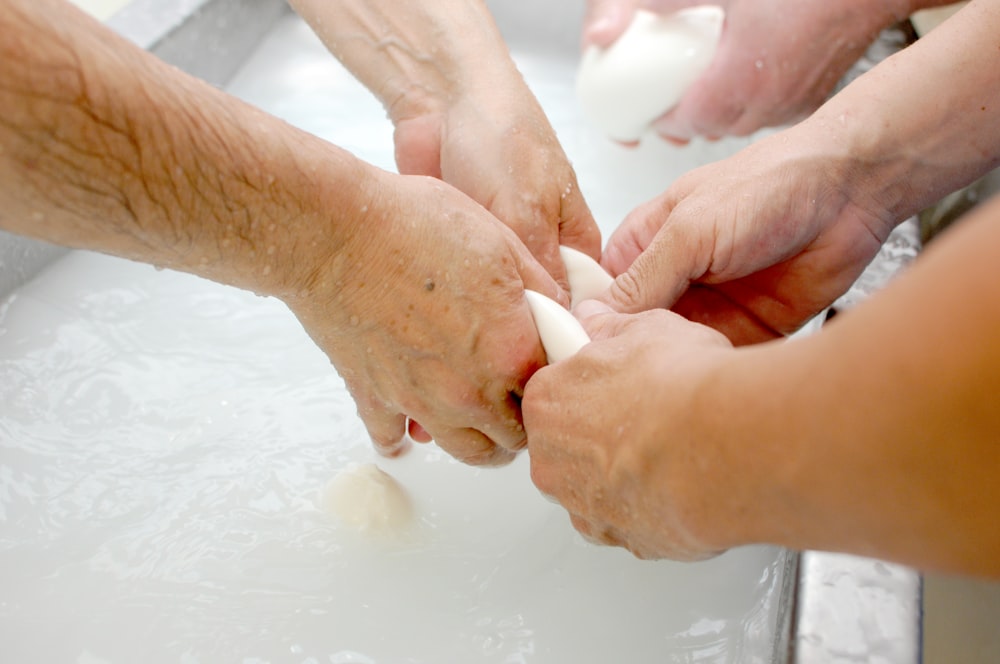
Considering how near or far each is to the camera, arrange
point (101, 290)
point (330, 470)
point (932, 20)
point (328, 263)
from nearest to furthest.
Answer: point (328, 263)
point (330, 470)
point (101, 290)
point (932, 20)

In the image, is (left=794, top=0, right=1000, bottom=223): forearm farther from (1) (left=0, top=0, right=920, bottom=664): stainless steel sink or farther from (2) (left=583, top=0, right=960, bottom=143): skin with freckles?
(2) (left=583, top=0, right=960, bottom=143): skin with freckles

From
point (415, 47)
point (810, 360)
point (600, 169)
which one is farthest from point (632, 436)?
point (600, 169)

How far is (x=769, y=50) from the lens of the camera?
5.03ft

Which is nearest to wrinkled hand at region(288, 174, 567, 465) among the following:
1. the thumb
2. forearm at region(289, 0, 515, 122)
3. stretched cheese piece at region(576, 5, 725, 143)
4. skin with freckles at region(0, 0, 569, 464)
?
skin with freckles at region(0, 0, 569, 464)

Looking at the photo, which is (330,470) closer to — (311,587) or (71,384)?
(311,587)

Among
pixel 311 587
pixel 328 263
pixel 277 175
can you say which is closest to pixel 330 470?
pixel 311 587

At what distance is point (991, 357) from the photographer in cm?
40

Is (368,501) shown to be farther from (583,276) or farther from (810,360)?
(810,360)

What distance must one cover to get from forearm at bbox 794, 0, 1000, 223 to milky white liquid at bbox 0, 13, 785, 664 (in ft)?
1.81

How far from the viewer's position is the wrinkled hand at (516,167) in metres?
1.17

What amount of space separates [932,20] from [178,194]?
150 cm

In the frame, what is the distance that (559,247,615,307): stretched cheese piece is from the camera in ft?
3.84

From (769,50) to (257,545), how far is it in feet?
4.18

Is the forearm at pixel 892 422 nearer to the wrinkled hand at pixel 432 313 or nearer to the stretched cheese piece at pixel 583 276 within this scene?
the wrinkled hand at pixel 432 313
